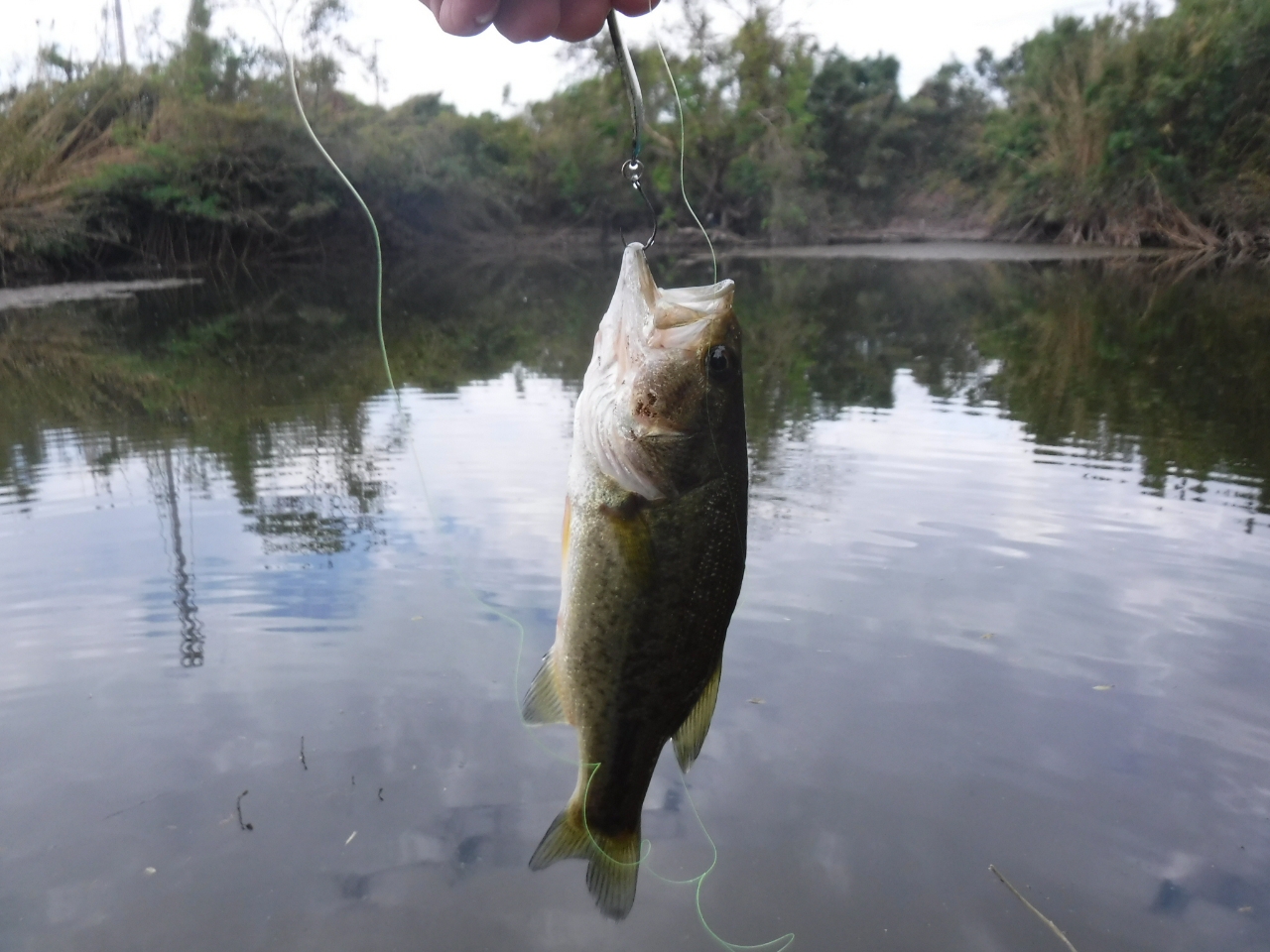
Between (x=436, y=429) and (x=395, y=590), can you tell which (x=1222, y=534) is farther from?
(x=436, y=429)

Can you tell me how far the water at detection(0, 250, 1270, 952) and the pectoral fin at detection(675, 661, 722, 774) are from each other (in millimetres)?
1340

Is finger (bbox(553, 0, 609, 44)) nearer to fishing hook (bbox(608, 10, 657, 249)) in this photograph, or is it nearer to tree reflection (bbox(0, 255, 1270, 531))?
fishing hook (bbox(608, 10, 657, 249))

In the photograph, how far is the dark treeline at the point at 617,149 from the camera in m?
26.9

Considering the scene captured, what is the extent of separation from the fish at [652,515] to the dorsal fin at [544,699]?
65mm

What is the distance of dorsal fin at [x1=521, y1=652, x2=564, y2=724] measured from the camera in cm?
220

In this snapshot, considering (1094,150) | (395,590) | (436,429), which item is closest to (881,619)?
(395,590)

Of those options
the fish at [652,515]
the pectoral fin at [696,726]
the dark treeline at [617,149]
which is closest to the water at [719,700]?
the pectoral fin at [696,726]

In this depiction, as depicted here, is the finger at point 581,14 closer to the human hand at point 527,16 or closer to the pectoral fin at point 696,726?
the human hand at point 527,16

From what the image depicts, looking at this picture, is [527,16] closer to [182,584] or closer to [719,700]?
[719,700]

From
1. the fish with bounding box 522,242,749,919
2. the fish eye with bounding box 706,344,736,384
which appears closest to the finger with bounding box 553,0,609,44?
the fish with bounding box 522,242,749,919

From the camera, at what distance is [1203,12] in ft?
91.7

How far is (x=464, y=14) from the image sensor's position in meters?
A: 1.82

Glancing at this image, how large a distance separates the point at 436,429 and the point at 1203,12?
28.1m

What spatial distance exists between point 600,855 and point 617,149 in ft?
135
